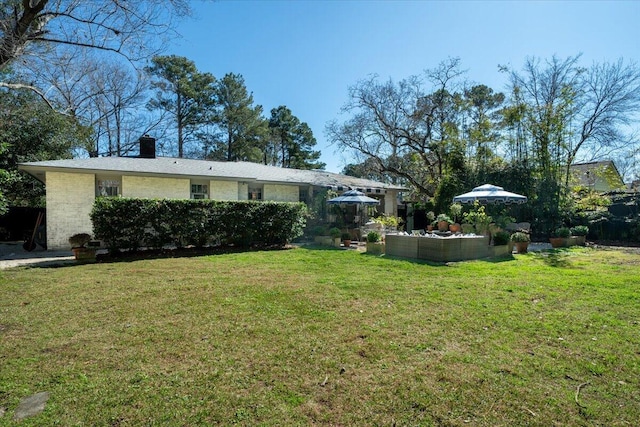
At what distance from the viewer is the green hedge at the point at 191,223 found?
396 inches

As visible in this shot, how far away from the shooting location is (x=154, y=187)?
45.1 feet

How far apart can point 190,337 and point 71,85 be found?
19.3 metres

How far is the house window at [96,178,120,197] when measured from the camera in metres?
13.1

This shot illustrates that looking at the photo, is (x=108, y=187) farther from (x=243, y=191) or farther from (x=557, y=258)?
(x=557, y=258)

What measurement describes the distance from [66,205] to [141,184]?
2.64 meters

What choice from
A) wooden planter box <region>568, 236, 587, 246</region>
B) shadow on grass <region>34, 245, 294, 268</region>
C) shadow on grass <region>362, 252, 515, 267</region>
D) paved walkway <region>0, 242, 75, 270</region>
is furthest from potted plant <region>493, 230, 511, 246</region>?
paved walkway <region>0, 242, 75, 270</region>

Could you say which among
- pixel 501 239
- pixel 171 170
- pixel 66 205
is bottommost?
pixel 501 239

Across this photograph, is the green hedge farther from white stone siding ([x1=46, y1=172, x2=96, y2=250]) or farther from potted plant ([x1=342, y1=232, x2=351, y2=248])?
white stone siding ([x1=46, y1=172, x2=96, y2=250])

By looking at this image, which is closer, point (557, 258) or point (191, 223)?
point (557, 258)

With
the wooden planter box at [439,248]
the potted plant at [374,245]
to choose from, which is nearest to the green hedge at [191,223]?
the potted plant at [374,245]

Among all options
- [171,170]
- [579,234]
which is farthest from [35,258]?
[579,234]

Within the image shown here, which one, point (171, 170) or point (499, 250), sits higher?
point (171, 170)

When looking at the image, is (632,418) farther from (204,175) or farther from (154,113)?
(154,113)

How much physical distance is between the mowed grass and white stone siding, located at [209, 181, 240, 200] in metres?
8.68
